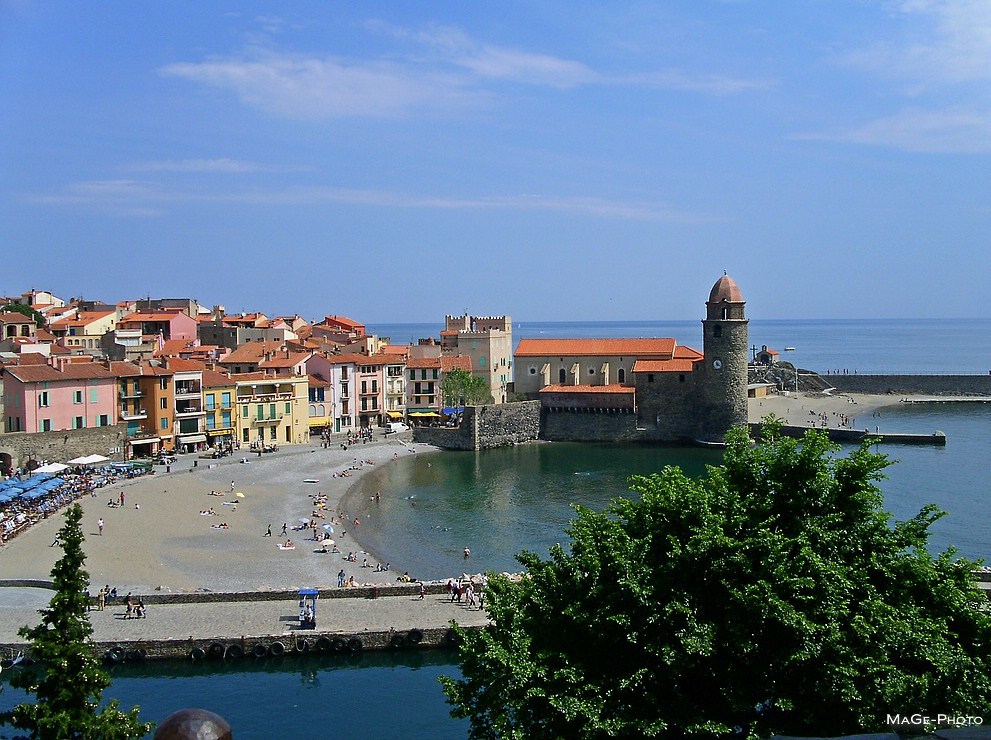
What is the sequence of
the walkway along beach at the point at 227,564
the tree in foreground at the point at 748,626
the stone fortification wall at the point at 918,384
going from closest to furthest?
1. the tree in foreground at the point at 748,626
2. the walkway along beach at the point at 227,564
3. the stone fortification wall at the point at 918,384

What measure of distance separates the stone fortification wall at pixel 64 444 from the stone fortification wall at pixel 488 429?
1853cm

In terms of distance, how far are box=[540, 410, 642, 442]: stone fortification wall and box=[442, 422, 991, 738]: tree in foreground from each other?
50.2 meters

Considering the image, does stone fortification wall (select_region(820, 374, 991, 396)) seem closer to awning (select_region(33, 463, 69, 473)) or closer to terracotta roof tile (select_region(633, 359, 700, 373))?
terracotta roof tile (select_region(633, 359, 700, 373))

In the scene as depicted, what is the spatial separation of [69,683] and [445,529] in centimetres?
2761

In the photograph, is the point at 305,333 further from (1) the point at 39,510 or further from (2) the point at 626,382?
(1) the point at 39,510

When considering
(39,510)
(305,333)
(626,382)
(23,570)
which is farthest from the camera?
(305,333)

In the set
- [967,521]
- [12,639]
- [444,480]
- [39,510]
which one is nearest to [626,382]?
[444,480]

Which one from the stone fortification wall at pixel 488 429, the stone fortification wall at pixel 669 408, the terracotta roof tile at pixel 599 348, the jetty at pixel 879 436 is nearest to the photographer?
the jetty at pixel 879 436

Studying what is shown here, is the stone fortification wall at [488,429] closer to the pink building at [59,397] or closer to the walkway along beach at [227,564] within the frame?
the walkway along beach at [227,564]

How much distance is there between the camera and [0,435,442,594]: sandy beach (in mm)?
30062

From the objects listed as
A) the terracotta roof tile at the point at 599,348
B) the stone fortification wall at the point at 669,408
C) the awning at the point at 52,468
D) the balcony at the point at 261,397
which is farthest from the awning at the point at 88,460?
the stone fortification wall at the point at 669,408

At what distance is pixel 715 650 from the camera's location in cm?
1346

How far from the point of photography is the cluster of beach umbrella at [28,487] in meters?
37.5

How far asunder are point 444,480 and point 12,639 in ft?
96.9
